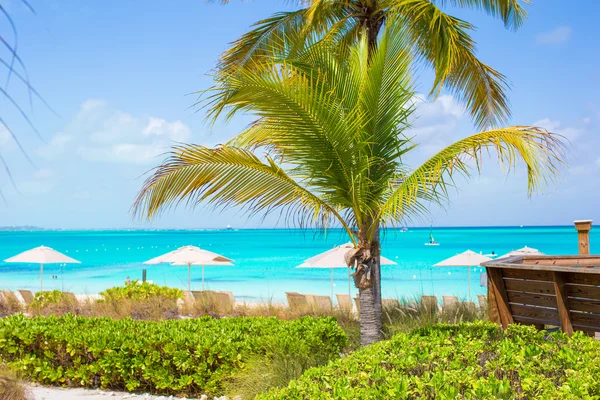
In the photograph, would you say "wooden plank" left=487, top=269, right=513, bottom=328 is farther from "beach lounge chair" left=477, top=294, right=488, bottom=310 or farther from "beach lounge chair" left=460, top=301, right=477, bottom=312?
A: "beach lounge chair" left=477, top=294, right=488, bottom=310

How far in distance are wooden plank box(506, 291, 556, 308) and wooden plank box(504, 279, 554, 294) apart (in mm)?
52

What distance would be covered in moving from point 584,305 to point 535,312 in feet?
2.57

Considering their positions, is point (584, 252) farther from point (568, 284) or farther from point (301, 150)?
point (301, 150)

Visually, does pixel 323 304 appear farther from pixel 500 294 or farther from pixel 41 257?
pixel 41 257

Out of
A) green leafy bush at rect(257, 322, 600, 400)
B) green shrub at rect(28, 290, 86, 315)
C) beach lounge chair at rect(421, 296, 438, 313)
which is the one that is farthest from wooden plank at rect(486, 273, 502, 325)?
green shrub at rect(28, 290, 86, 315)

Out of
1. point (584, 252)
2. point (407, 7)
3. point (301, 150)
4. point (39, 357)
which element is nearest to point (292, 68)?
point (301, 150)

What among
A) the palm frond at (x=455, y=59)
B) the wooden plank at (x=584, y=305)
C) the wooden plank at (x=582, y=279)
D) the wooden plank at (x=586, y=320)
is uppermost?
the palm frond at (x=455, y=59)

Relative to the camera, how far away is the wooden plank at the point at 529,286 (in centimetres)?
672

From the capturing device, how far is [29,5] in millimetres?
1257

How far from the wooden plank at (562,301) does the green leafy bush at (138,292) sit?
30.1ft

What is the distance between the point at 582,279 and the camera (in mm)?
6266

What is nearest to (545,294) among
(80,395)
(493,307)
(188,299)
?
(493,307)

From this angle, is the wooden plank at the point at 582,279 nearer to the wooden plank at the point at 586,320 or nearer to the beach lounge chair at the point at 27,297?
the wooden plank at the point at 586,320

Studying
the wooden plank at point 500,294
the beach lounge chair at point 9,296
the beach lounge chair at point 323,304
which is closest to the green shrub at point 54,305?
the beach lounge chair at point 9,296
